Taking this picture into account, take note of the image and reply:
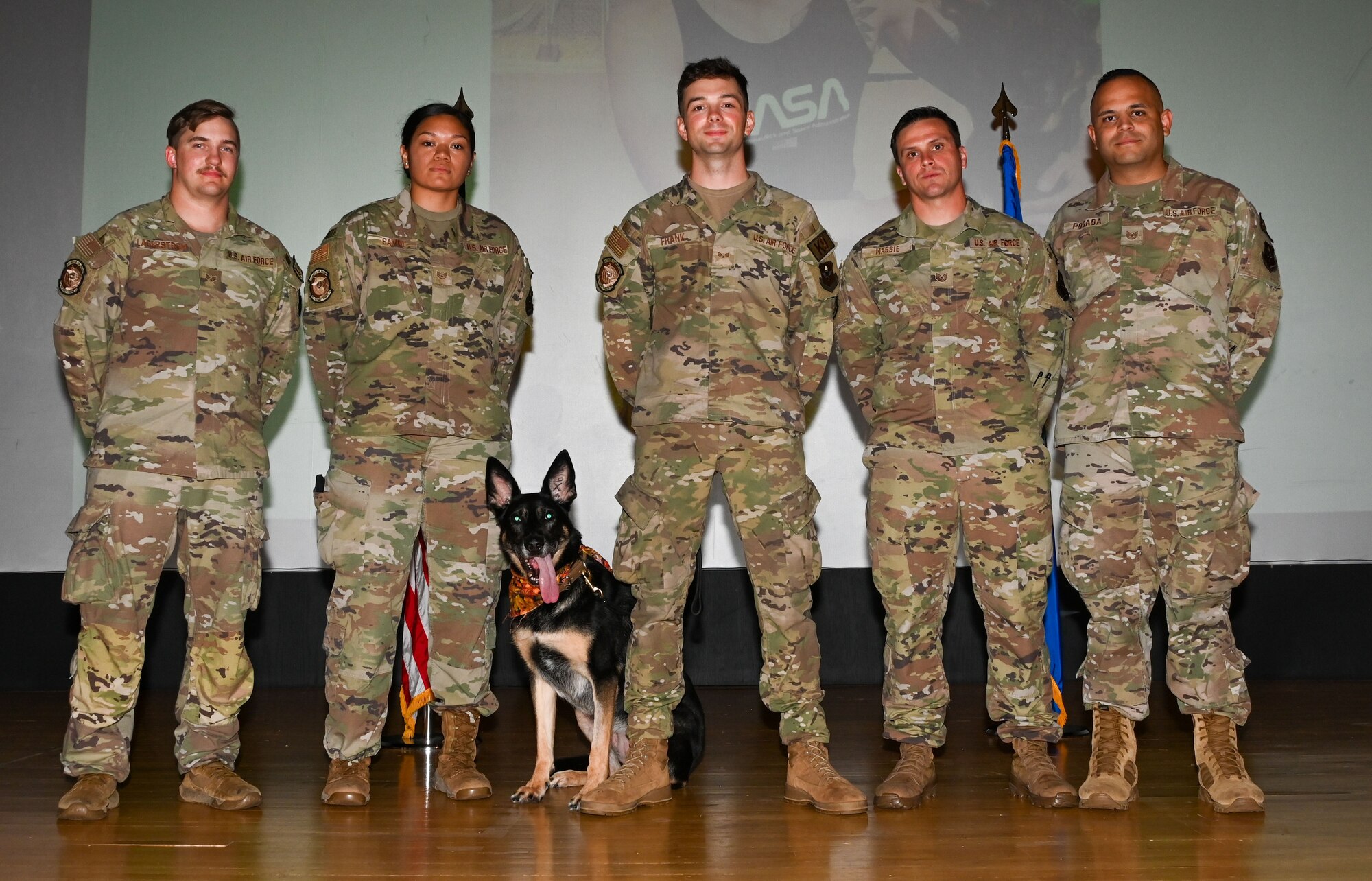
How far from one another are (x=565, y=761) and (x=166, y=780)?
1.30 metres

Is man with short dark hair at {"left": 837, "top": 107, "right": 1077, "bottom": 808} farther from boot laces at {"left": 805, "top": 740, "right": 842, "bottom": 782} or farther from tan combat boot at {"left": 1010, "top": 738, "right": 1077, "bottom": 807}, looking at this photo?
boot laces at {"left": 805, "top": 740, "right": 842, "bottom": 782}

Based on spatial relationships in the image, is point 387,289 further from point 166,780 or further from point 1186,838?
point 1186,838

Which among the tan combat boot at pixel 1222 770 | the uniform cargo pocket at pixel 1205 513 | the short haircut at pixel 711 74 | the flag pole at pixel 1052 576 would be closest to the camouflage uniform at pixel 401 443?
the short haircut at pixel 711 74

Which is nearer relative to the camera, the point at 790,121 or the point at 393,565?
the point at 393,565

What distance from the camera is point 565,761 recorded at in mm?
3375

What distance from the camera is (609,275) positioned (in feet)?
10.2

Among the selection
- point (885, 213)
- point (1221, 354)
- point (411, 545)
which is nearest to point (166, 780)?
point (411, 545)

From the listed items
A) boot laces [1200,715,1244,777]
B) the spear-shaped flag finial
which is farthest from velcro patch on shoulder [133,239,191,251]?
boot laces [1200,715,1244,777]

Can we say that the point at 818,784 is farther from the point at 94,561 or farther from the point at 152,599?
the point at 94,561

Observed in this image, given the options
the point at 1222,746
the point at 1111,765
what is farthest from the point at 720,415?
the point at 1222,746

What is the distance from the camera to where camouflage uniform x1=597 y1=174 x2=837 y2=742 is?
294 cm

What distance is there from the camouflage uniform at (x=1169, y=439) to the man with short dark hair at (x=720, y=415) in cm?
78

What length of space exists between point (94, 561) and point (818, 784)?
6.93ft

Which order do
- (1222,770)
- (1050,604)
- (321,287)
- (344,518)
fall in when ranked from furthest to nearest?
(1050,604) → (321,287) → (344,518) → (1222,770)
